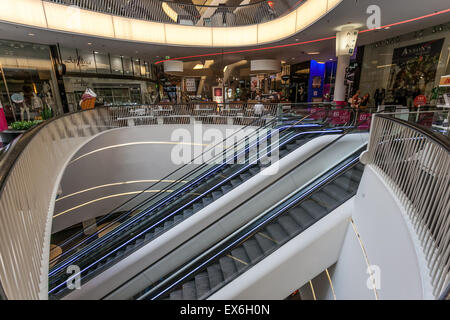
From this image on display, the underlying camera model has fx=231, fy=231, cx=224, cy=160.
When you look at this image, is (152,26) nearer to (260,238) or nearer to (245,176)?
(245,176)

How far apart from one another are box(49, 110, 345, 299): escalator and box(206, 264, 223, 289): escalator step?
1.52m

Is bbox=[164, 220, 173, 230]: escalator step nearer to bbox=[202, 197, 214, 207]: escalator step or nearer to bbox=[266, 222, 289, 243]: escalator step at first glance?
bbox=[202, 197, 214, 207]: escalator step

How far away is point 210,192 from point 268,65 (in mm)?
8593

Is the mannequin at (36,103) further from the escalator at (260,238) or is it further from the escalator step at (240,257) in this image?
the escalator step at (240,257)

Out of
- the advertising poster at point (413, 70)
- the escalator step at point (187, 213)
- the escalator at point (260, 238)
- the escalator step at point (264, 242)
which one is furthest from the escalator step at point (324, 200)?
the advertising poster at point (413, 70)

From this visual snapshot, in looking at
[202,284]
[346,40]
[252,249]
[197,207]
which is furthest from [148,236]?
[346,40]

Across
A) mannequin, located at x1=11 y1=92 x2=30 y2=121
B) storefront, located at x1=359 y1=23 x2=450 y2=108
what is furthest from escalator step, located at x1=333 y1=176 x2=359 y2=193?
mannequin, located at x1=11 y1=92 x2=30 y2=121

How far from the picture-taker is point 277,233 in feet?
15.1

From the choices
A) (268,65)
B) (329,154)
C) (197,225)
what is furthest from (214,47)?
(197,225)

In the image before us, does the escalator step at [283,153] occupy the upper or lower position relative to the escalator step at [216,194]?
upper

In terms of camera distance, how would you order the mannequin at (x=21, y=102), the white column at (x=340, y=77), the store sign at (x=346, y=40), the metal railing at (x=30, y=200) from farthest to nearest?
the mannequin at (x=21, y=102) → the white column at (x=340, y=77) → the store sign at (x=346, y=40) → the metal railing at (x=30, y=200)

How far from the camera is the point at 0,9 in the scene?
6465 mm

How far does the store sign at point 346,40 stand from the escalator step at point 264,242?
7.07 meters

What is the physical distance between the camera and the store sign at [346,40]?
25.3ft
